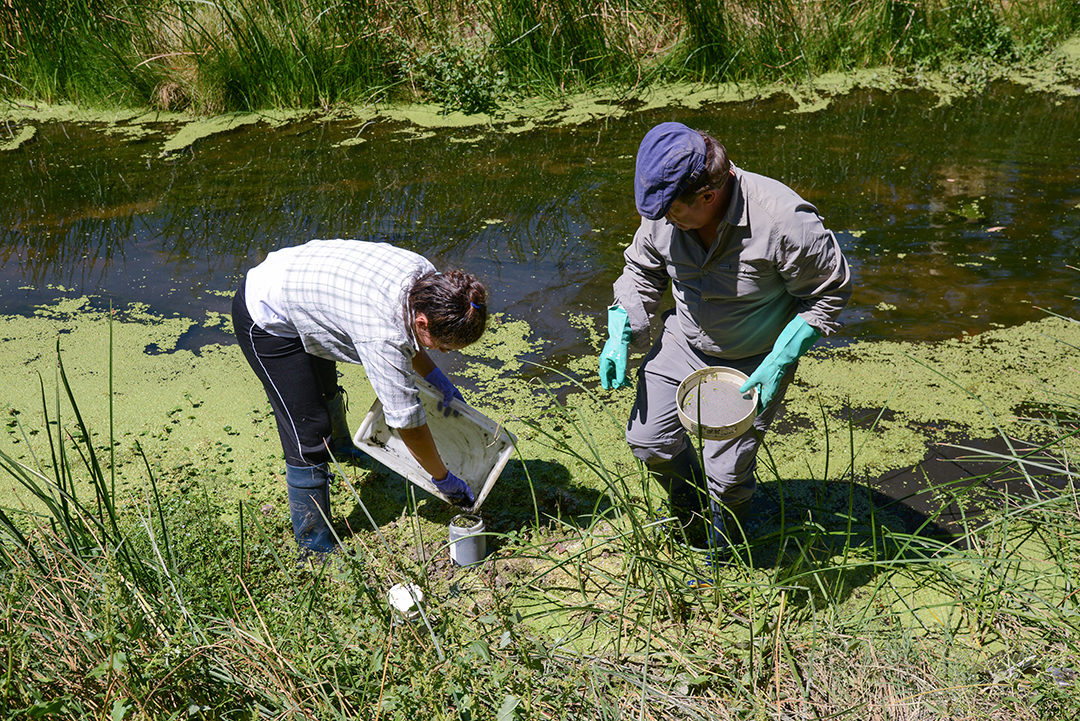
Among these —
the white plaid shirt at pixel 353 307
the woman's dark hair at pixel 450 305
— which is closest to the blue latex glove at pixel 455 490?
the white plaid shirt at pixel 353 307

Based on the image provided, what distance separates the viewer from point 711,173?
1.96 meters

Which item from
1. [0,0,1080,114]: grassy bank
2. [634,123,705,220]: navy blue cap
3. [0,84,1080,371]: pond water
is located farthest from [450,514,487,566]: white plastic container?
[0,0,1080,114]: grassy bank

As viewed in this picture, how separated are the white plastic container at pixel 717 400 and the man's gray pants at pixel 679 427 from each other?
0.07 m

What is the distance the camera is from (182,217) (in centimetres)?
481

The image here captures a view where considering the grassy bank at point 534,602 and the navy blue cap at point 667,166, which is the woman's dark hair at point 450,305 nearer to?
the grassy bank at point 534,602

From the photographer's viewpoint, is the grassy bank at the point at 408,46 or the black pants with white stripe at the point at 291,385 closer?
the black pants with white stripe at the point at 291,385

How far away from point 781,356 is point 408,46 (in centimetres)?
495

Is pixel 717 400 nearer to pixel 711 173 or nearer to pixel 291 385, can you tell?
pixel 711 173

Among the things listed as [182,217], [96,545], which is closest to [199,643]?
[96,545]

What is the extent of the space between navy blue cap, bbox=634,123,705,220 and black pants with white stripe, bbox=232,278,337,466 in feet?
3.69

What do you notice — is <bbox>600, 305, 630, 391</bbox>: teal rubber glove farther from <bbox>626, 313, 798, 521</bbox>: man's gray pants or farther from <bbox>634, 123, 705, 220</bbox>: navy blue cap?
<bbox>634, 123, 705, 220</bbox>: navy blue cap

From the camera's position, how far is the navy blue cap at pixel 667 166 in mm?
1892

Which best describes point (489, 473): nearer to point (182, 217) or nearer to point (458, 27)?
point (182, 217)

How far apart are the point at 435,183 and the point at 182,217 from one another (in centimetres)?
152
